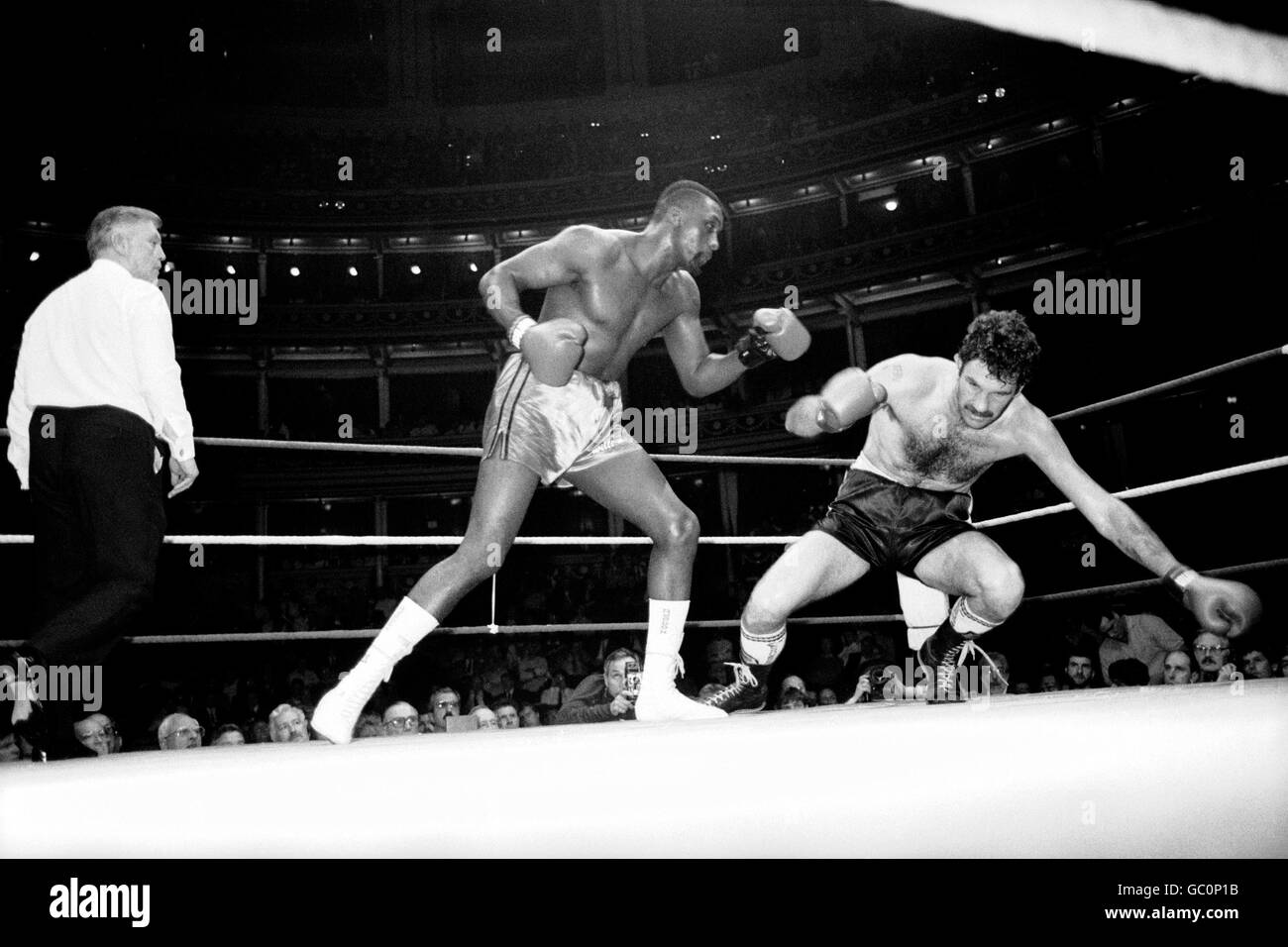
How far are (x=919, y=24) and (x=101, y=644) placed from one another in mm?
12370

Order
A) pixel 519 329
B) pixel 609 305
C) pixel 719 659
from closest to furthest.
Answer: pixel 519 329 → pixel 609 305 → pixel 719 659

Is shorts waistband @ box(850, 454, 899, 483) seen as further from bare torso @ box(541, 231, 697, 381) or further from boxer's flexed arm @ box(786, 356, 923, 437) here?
bare torso @ box(541, 231, 697, 381)

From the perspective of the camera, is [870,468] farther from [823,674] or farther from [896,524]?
[823,674]

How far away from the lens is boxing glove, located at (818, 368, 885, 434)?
2178mm

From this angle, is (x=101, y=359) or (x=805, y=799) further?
(x=101, y=359)

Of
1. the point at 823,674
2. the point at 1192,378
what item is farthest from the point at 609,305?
the point at 823,674

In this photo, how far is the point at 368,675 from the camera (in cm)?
211

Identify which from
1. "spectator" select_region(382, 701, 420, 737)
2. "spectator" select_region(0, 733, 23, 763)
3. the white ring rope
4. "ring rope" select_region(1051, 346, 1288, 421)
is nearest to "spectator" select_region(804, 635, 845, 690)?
"spectator" select_region(382, 701, 420, 737)

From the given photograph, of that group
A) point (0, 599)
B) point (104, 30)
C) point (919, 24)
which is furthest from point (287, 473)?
point (919, 24)

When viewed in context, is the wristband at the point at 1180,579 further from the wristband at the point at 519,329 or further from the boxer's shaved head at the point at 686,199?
the wristband at the point at 519,329

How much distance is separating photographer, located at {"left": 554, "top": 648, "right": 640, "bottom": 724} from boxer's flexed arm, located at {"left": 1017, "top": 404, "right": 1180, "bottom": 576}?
4.64 feet

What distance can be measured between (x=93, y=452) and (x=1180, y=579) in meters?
2.02

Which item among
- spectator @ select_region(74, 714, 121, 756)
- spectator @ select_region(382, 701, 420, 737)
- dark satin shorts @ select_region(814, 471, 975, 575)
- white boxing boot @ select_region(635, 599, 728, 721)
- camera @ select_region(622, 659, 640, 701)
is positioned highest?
dark satin shorts @ select_region(814, 471, 975, 575)

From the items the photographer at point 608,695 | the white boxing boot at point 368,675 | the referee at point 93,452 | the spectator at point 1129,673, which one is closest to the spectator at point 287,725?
the photographer at point 608,695
